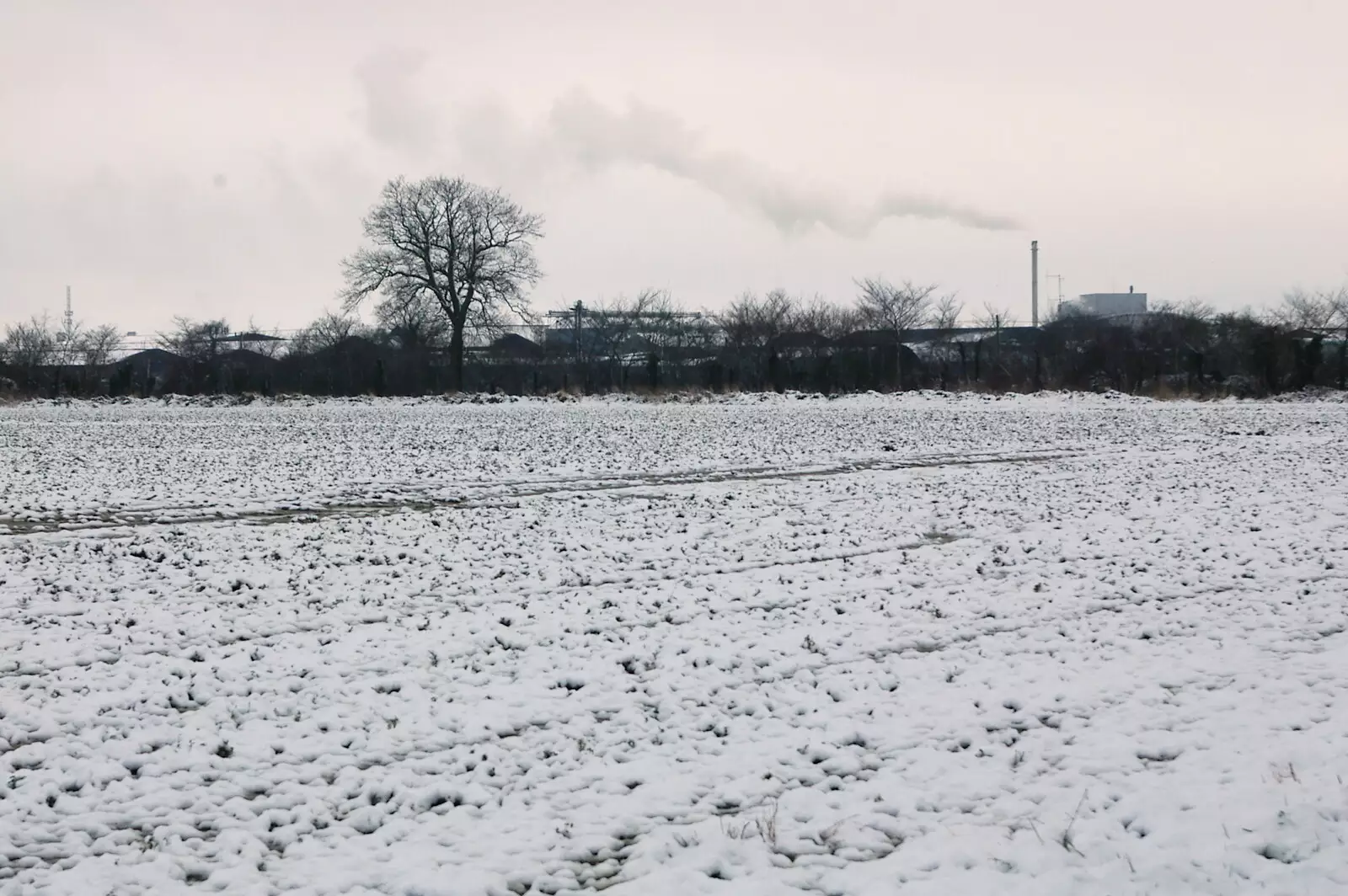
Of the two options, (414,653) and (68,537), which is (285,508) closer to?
(68,537)

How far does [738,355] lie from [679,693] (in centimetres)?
4157

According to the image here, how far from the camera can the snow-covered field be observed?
12.5 feet

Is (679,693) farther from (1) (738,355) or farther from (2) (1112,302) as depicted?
(2) (1112,302)

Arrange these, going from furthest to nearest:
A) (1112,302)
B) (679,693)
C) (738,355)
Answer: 1. (1112,302)
2. (738,355)
3. (679,693)

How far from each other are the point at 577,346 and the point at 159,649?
4659 cm

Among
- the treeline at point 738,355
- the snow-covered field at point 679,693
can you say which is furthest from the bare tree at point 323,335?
the snow-covered field at point 679,693

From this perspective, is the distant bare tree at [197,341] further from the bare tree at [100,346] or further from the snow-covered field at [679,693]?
the snow-covered field at [679,693]

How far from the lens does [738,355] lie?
1833 inches

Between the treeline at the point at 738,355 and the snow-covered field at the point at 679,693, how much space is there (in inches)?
1160

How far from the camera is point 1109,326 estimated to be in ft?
141

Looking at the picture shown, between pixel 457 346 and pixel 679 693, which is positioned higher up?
pixel 457 346

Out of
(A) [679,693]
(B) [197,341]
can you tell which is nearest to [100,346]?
(B) [197,341]

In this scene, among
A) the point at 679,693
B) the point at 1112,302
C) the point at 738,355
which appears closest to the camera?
the point at 679,693

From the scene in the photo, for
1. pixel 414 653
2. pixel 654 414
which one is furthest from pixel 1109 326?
pixel 414 653
